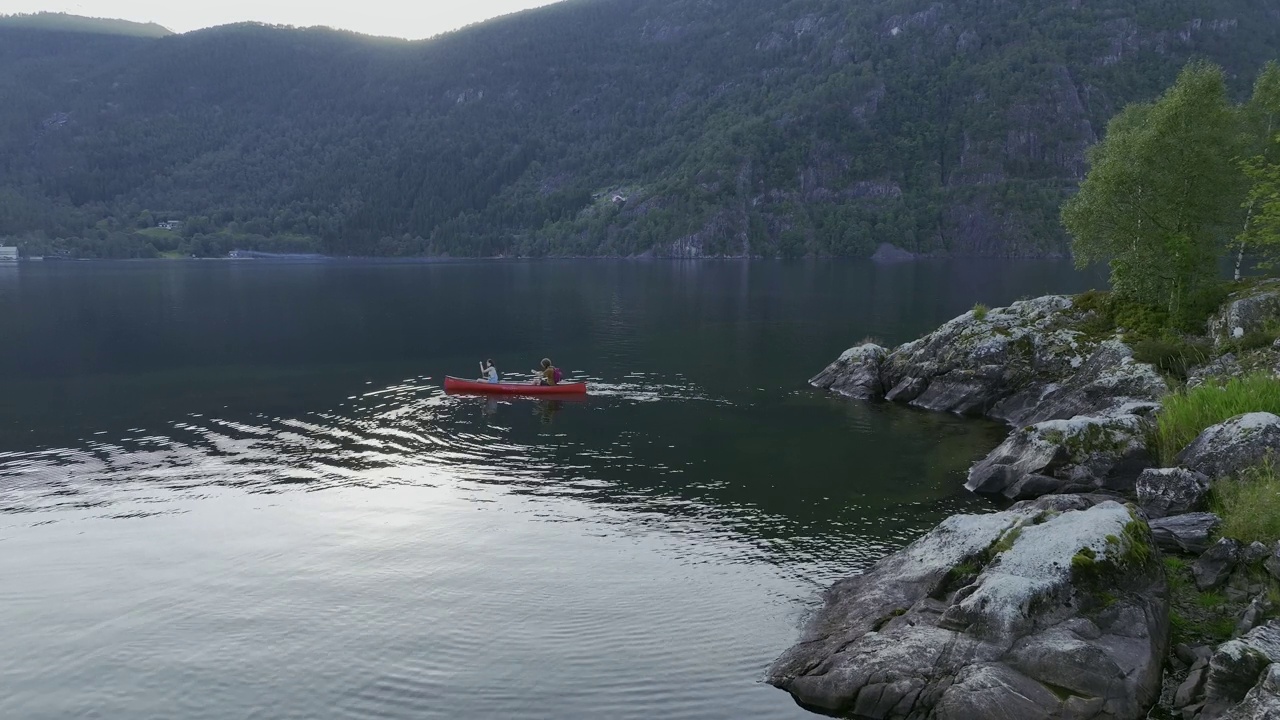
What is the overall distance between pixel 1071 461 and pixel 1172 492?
18.3 ft

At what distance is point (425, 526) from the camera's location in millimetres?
26734

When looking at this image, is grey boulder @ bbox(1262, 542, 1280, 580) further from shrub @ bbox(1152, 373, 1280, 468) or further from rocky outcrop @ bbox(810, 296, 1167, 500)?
rocky outcrop @ bbox(810, 296, 1167, 500)

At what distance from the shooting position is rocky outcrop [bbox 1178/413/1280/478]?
22.9 metres

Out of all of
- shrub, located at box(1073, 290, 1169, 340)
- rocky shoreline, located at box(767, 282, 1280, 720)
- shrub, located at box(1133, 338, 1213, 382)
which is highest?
shrub, located at box(1073, 290, 1169, 340)

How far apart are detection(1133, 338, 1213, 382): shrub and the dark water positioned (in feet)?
24.9

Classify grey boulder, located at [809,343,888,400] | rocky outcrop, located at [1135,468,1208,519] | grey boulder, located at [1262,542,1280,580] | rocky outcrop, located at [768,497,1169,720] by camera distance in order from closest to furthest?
rocky outcrop, located at [768,497,1169,720] → grey boulder, located at [1262,542,1280,580] → rocky outcrop, located at [1135,468,1208,519] → grey boulder, located at [809,343,888,400]

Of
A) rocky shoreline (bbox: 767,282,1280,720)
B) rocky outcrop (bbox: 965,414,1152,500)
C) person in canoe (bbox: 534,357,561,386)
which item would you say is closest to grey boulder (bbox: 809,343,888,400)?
person in canoe (bbox: 534,357,561,386)

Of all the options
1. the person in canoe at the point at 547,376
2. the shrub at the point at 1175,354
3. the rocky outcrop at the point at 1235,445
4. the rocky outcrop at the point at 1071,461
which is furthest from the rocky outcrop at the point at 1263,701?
the person in canoe at the point at 547,376

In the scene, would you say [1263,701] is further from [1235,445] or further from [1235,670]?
[1235,445]

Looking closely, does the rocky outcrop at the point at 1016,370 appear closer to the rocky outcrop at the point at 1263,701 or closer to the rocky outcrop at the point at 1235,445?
the rocky outcrop at the point at 1235,445

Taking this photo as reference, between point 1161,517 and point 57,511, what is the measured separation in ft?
106

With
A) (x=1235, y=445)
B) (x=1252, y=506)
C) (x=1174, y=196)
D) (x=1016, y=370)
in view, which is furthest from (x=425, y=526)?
(x=1174, y=196)

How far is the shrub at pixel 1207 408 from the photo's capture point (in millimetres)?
26312

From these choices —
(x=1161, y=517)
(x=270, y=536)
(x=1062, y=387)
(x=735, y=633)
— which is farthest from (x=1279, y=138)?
(x=270, y=536)
